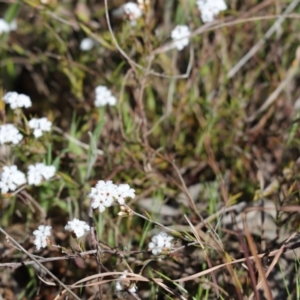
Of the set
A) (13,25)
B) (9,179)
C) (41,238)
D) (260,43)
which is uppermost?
(13,25)

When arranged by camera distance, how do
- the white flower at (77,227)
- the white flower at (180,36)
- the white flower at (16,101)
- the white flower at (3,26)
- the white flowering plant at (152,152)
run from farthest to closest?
1. the white flower at (3,26)
2. the white flower at (180,36)
3. the white flower at (16,101)
4. the white flowering plant at (152,152)
5. the white flower at (77,227)

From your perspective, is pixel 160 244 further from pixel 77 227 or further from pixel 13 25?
pixel 13 25

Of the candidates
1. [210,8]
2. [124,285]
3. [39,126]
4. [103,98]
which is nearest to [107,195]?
[124,285]

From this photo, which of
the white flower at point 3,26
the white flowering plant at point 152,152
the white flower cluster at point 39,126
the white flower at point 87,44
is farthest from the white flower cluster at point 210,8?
the white flower at point 3,26

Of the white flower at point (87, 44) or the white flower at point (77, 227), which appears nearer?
the white flower at point (77, 227)

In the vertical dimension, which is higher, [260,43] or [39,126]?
[260,43]

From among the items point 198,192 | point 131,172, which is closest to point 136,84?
point 131,172

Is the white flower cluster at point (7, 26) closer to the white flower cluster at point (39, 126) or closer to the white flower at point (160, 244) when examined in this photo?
the white flower cluster at point (39, 126)
